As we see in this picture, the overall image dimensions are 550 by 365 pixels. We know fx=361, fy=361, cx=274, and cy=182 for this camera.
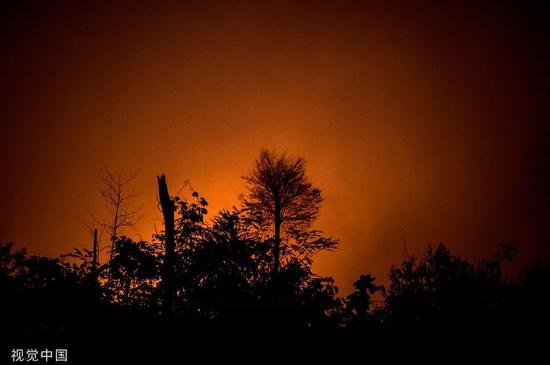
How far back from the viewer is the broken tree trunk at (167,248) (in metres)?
8.52

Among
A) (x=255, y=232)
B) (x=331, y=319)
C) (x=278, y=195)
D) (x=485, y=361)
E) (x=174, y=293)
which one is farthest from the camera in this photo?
(x=278, y=195)

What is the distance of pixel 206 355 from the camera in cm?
627

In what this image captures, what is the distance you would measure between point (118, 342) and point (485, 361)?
6226 millimetres

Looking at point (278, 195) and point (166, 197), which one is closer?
point (166, 197)

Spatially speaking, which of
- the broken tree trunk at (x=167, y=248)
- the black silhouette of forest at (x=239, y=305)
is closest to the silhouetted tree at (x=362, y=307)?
the black silhouette of forest at (x=239, y=305)

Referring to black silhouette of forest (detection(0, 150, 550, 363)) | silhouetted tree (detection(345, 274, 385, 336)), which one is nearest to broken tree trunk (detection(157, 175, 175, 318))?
black silhouette of forest (detection(0, 150, 550, 363))

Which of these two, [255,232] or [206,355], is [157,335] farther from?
[255,232]

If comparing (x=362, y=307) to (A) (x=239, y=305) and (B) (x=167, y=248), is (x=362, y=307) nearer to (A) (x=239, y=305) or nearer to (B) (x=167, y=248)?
(A) (x=239, y=305)

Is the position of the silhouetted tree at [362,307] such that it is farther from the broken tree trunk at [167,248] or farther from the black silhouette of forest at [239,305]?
the broken tree trunk at [167,248]

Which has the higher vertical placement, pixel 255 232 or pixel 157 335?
pixel 255 232

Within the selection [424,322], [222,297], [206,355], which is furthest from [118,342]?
[424,322]

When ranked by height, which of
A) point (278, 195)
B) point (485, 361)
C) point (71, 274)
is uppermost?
point (278, 195)

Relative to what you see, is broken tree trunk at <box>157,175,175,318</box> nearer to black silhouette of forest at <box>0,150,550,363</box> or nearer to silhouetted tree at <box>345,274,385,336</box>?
black silhouette of forest at <box>0,150,550,363</box>

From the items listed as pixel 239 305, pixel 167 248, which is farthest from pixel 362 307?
pixel 167 248
